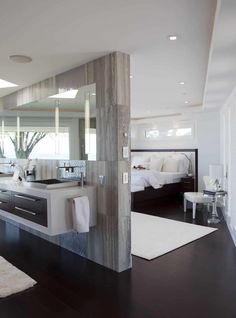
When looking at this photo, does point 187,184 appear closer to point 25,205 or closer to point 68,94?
point 68,94

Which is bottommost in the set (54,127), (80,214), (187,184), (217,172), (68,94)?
(187,184)

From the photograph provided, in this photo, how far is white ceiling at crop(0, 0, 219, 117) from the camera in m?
1.99

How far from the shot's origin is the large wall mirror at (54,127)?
3.37 metres

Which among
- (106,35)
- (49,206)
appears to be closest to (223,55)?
(106,35)

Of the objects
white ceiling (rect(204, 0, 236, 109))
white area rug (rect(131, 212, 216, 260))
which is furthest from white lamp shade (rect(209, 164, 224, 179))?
white ceiling (rect(204, 0, 236, 109))

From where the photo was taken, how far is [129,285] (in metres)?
2.70

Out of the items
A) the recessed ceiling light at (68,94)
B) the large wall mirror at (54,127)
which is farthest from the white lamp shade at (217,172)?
the recessed ceiling light at (68,94)

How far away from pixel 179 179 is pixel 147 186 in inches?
48.8

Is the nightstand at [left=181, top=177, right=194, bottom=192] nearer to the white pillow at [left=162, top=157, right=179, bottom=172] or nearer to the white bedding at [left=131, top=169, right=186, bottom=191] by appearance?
the white pillow at [left=162, top=157, right=179, bottom=172]

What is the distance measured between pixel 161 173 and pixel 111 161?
4.50 metres

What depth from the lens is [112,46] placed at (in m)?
2.76

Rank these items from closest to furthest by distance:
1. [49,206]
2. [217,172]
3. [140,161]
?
[49,206] → [217,172] → [140,161]

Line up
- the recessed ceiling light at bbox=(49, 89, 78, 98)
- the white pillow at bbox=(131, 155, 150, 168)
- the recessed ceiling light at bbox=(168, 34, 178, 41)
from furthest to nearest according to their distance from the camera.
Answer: the white pillow at bbox=(131, 155, 150, 168) < the recessed ceiling light at bbox=(49, 89, 78, 98) < the recessed ceiling light at bbox=(168, 34, 178, 41)

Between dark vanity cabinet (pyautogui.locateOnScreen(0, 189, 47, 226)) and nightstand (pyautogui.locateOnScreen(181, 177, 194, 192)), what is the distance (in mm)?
4964
